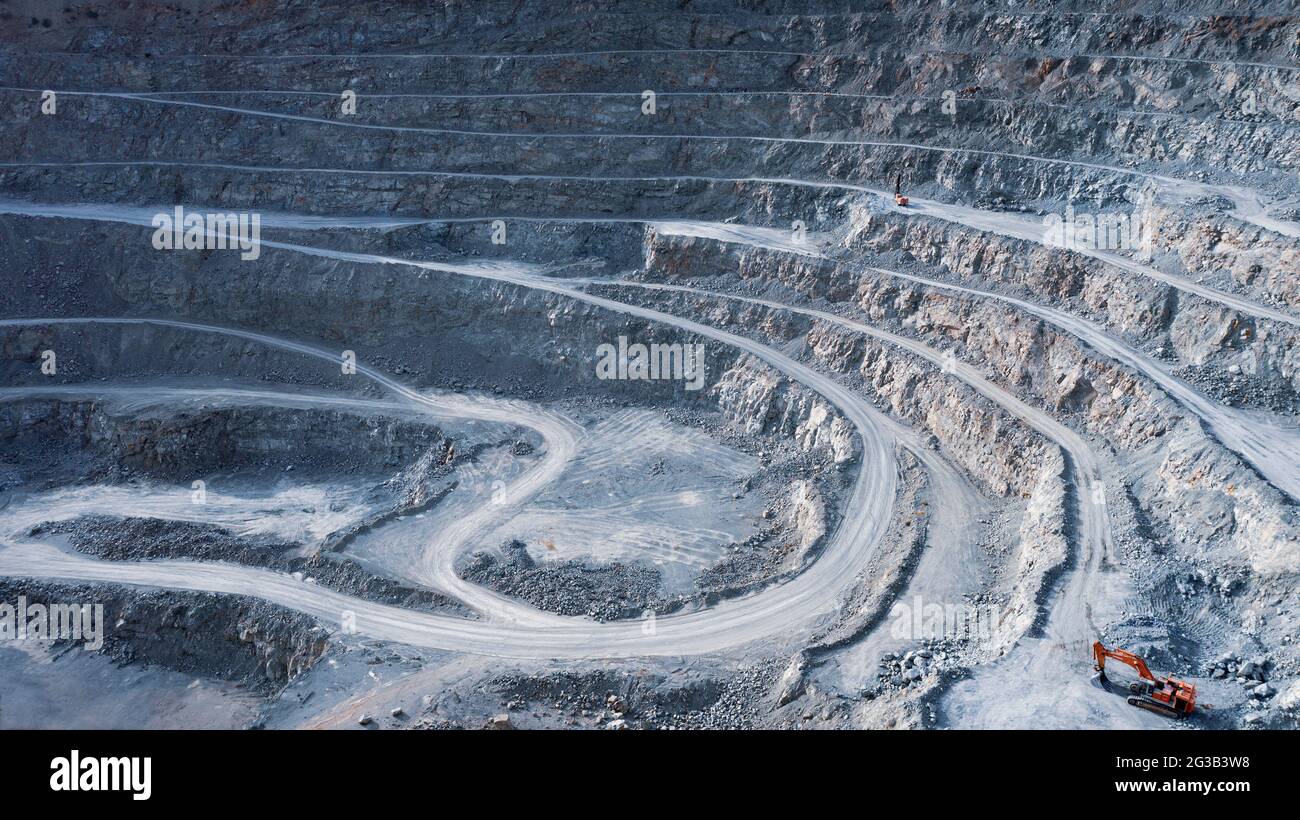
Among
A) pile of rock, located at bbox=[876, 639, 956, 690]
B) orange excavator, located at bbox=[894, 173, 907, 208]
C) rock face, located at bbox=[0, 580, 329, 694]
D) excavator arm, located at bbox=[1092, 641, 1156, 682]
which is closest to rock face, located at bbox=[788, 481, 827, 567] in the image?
pile of rock, located at bbox=[876, 639, 956, 690]

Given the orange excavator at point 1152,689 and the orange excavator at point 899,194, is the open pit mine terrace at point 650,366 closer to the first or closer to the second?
the orange excavator at point 1152,689

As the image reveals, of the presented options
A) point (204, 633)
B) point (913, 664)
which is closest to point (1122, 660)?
point (913, 664)

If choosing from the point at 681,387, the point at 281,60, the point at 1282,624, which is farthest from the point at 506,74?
the point at 1282,624

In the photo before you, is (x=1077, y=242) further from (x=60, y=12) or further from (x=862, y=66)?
(x=60, y=12)

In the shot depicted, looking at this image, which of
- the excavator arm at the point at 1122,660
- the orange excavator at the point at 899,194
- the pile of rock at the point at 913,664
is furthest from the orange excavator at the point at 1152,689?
the orange excavator at the point at 899,194

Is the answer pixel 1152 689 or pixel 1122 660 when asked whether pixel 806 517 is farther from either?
pixel 1152 689
